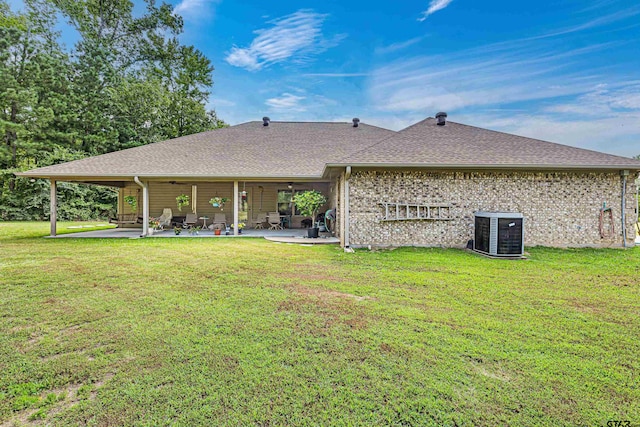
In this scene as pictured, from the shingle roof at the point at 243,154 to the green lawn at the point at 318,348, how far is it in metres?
5.74

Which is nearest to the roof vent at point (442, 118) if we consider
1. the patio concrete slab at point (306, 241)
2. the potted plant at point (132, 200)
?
the patio concrete slab at point (306, 241)

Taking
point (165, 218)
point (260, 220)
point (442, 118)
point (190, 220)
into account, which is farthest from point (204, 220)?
point (442, 118)

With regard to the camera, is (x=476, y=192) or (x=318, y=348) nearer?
(x=318, y=348)

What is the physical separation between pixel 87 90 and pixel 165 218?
17138mm

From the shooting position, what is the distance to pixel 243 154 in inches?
492

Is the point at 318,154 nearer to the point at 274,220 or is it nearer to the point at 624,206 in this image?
the point at 274,220

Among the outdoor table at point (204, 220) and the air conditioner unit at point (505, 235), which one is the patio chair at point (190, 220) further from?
the air conditioner unit at point (505, 235)

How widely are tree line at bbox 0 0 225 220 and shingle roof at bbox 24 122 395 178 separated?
1227cm

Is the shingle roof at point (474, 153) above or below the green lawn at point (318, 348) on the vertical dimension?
above

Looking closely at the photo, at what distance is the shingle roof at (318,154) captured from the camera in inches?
329

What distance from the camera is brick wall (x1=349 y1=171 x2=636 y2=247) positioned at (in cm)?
856

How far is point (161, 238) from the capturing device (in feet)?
34.0

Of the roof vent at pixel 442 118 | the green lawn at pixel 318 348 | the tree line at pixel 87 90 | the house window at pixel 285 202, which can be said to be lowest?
the green lawn at pixel 318 348

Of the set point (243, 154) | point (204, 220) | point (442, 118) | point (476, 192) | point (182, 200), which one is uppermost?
point (442, 118)
